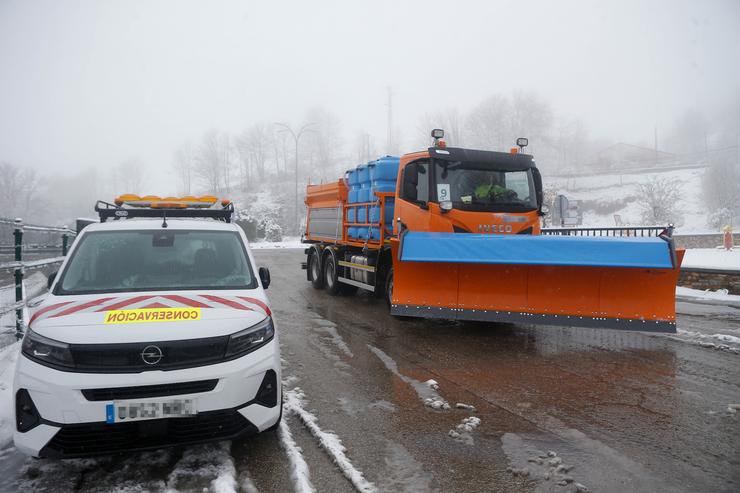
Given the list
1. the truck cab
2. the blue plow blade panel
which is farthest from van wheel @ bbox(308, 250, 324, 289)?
the blue plow blade panel

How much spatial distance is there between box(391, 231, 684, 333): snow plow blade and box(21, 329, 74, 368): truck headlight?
427 centimetres

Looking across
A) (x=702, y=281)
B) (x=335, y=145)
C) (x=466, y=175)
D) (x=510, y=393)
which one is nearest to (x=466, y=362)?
(x=510, y=393)

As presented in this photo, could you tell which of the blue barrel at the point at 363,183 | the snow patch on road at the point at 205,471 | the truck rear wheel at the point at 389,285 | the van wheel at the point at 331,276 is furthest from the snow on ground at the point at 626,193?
the snow patch on road at the point at 205,471

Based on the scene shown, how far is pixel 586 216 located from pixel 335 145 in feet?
153

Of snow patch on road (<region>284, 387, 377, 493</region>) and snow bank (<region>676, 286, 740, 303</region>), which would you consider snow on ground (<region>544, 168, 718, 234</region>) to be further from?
snow patch on road (<region>284, 387, 377, 493</region>)

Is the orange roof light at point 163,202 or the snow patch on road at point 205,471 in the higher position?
the orange roof light at point 163,202

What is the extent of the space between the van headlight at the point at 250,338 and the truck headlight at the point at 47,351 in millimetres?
967

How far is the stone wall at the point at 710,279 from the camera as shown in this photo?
1136 cm

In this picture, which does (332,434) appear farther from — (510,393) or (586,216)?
(586,216)

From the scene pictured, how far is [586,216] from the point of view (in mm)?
58688

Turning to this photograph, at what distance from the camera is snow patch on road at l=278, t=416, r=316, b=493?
10.1 feet

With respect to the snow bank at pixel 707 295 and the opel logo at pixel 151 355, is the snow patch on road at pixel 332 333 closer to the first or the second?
the opel logo at pixel 151 355

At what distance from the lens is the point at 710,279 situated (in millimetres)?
11969

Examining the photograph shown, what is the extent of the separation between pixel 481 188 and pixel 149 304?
18.1 ft
